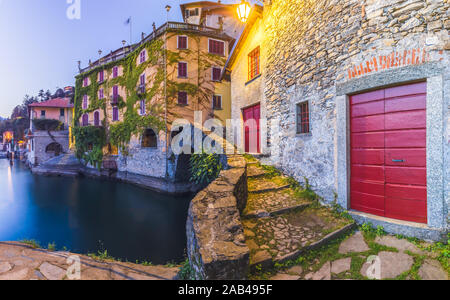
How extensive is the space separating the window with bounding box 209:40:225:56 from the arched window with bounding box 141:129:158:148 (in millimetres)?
8479

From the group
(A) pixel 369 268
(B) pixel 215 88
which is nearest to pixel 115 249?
(A) pixel 369 268

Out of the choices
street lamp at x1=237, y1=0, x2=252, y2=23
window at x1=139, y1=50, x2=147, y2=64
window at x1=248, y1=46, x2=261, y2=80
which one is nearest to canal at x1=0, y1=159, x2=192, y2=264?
window at x1=248, y1=46, x2=261, y2=80

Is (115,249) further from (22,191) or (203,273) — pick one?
(22,191)

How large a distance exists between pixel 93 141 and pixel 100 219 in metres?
13.5

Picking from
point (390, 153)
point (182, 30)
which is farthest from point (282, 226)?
point (182, 30)

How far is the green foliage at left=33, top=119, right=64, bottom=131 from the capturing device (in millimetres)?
28750

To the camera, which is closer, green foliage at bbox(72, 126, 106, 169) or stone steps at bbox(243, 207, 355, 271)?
stone steps at bbox(243, 207, 355, 271)

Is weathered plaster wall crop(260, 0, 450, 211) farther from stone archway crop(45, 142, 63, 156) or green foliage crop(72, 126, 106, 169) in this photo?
stone archway crop(45, 142, 63, 156)

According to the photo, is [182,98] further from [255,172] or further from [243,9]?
[255,172]

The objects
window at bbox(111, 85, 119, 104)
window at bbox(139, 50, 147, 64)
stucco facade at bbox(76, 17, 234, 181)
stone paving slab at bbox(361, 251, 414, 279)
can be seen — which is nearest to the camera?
stone paving slab at bbox(361, 251, 414, 279)

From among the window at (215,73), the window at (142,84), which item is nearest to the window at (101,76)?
the window at (142,84)

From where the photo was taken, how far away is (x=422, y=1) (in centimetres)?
298

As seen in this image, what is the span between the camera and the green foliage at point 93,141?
21359mm
